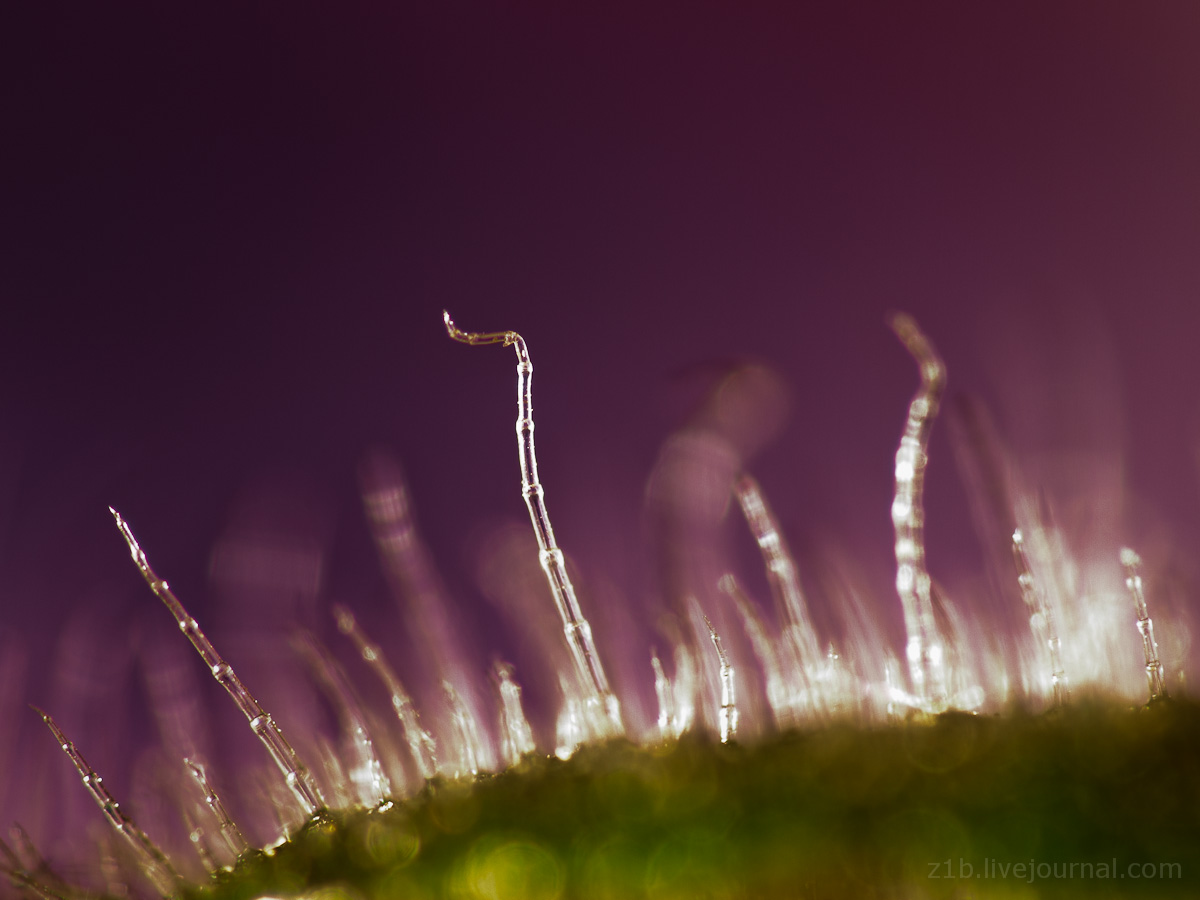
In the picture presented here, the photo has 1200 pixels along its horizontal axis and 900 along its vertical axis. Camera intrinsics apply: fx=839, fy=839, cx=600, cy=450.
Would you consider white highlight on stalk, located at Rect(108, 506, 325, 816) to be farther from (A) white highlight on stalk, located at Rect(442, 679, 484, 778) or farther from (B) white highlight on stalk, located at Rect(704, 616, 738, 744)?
(B) white highlight on stalk, located at Rect(704, 616, 738, 744)

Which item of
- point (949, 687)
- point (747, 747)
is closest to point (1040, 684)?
point (949, 687)

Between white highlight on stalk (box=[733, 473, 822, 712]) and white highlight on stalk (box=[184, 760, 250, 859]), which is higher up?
white highlight on stalk (box=[733, 473, 822, 712])

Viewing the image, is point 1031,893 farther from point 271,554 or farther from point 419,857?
point 271,554

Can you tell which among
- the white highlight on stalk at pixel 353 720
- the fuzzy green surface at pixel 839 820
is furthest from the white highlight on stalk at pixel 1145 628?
the white highlight on stalk at pixel 353 720

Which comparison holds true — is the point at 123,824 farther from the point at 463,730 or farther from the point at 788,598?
the point at 788,598

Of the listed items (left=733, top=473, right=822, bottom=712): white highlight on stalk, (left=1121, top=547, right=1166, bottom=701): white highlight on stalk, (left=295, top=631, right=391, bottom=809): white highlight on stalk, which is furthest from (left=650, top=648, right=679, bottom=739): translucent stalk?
(left=1121, top=547, right=1166, bottom=701): white highlight on stalk
